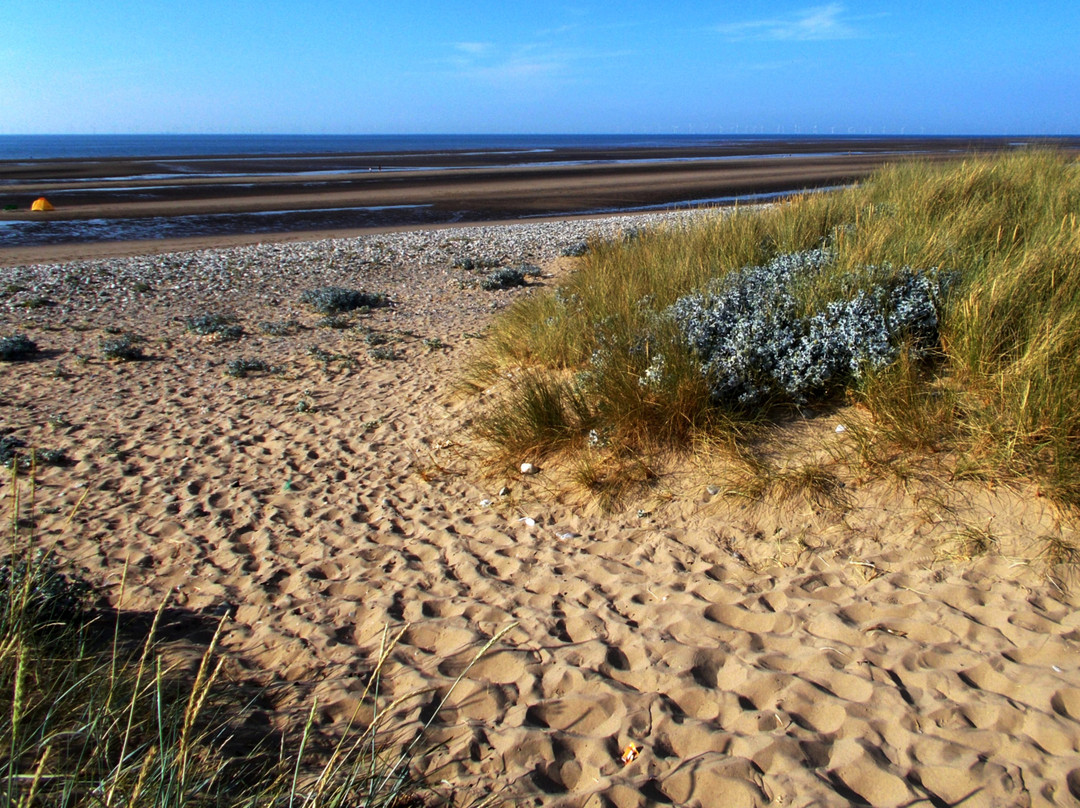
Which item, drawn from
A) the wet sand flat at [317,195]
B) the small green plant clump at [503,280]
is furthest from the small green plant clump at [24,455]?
the wet sand flat at [317,195]

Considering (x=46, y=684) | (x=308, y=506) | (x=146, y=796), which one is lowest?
(x=308, y=506)

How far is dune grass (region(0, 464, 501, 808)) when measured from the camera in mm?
2025

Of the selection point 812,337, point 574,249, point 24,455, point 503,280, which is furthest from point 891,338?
point 574,249

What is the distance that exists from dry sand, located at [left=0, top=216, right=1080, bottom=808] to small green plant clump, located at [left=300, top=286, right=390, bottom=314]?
4.35 meters

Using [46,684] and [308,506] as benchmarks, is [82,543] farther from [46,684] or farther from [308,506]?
[46,684]

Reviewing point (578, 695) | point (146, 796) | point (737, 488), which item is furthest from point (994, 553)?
point (146, 796)

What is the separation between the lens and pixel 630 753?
2.81 metres

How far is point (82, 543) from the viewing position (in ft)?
15.2

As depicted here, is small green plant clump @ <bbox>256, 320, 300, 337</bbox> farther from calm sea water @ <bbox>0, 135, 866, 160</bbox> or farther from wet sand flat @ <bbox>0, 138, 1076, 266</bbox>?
calm sea water @ <bbox>0, 135, 866, 160</bbox>

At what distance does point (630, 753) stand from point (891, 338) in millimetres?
3558

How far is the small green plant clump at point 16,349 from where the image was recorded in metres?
8.22

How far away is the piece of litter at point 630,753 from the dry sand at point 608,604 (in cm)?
4

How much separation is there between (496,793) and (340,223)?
75.0 feet

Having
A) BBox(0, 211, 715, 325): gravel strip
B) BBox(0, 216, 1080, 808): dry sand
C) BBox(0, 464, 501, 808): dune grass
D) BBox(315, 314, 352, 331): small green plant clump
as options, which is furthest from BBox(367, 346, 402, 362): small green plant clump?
BBox(0, 464, 501, 808): dune grass
